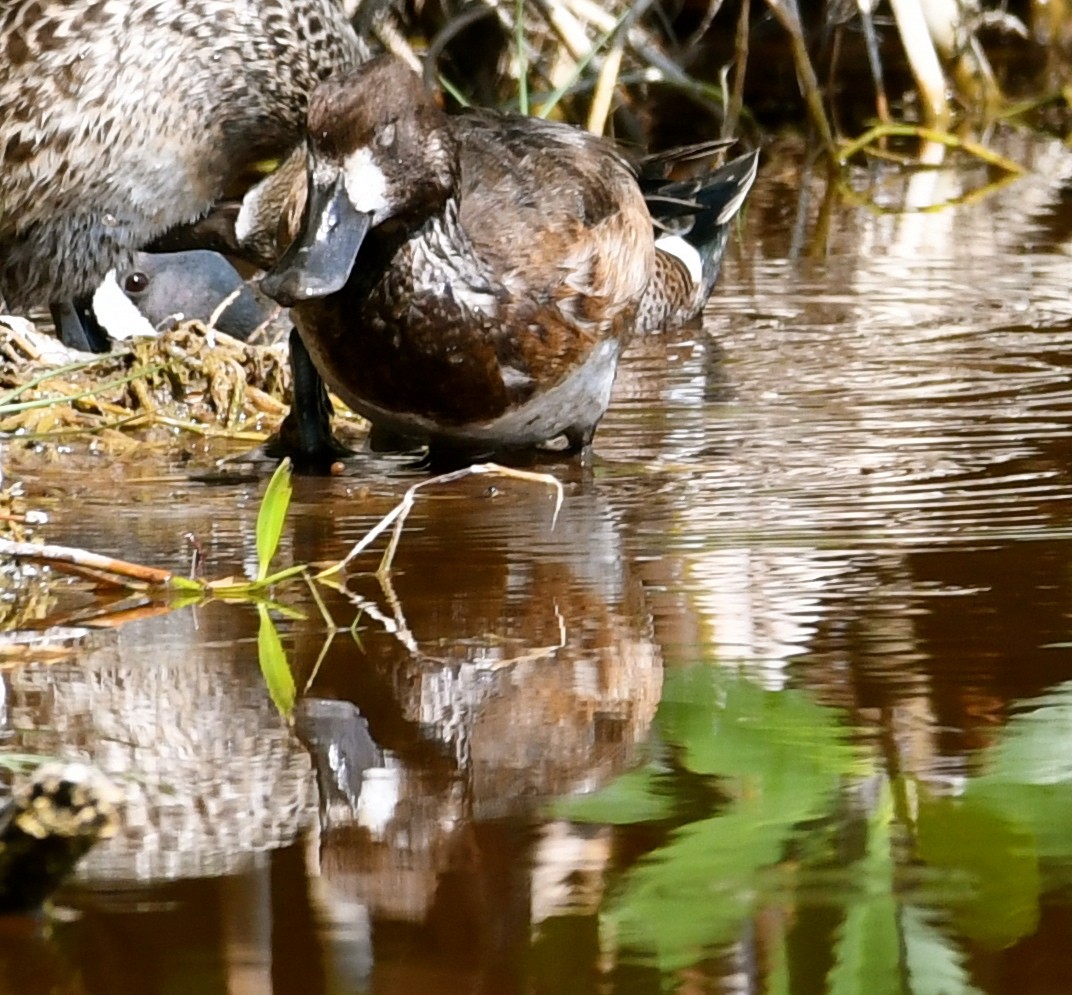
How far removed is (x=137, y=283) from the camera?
18.0 ft

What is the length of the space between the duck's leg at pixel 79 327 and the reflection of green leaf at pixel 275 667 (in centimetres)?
272

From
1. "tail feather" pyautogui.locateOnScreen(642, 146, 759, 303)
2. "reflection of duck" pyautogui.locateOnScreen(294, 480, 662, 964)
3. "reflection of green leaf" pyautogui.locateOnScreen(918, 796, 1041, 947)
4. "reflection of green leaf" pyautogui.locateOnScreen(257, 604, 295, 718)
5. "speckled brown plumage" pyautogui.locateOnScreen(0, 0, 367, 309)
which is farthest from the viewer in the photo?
"tail feather" pyautogui.locateOnScreen(642, 146, 759, 303)

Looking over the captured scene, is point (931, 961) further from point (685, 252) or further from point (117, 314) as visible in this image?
point (685, 252)

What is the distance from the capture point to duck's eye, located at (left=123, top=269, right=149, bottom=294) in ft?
18.0

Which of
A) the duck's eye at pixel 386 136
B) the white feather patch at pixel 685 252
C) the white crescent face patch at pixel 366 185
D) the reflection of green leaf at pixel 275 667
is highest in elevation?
the duck's eye at pixel 386 136

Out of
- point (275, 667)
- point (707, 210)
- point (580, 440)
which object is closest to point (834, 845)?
point (275, 667)

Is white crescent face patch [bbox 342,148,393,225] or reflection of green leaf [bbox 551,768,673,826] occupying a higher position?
white crescent face patch [bbox 342,148,393,225]

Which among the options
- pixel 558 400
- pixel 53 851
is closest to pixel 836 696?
pixel 53 851

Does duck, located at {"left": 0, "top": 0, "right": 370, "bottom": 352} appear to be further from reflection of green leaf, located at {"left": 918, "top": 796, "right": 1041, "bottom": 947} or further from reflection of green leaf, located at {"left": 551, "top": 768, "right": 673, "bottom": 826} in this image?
reflection of green leaf, located at {"left": 918, "top": 796, "right": 1041, "bottom": 947}

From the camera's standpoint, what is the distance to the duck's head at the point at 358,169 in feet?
11.7

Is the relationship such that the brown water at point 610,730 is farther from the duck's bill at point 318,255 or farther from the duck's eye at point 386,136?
the duck's eye at point 386,136

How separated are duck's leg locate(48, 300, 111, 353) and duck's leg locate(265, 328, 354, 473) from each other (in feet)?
4.08

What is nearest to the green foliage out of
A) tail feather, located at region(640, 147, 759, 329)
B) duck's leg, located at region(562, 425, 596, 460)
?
duck's leg, located at region(562, 425, 596, 460)

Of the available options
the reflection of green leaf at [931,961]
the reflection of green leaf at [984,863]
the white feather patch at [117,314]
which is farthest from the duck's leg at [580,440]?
the reflection of green leaf at [931,961]
